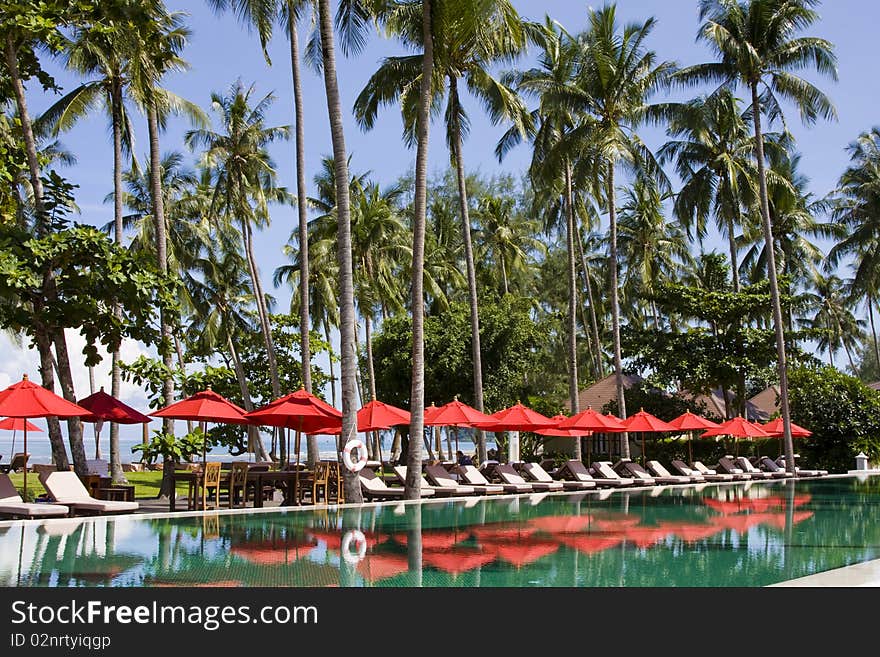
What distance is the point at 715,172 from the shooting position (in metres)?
37.2

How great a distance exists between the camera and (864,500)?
1959 centimetres

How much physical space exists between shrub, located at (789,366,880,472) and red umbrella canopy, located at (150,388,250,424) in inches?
1015

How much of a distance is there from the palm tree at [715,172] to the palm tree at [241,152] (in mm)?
15579

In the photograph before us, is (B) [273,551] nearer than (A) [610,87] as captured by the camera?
Yes

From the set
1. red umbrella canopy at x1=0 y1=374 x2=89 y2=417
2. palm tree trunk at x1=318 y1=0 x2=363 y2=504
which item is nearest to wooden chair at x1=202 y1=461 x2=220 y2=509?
red umbrella canopy at x1=0 y1=374 x2=89 y2=417

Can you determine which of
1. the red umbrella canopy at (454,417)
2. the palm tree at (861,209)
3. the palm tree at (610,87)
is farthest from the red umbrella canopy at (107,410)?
the palm tree at (861,209)

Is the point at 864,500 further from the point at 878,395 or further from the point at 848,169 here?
the point at 848,169

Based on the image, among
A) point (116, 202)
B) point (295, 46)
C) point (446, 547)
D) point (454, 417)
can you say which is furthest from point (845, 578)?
point (116, 202)

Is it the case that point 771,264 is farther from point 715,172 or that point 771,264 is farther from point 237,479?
point 237,479

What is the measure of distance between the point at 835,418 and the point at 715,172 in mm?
10936

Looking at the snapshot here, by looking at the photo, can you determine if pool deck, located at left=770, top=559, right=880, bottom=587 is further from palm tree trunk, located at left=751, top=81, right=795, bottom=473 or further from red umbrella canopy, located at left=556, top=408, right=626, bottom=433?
palm tree trunk, located at left=751, top=81, right=795, bottom=473

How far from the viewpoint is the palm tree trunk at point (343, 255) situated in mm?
17047
